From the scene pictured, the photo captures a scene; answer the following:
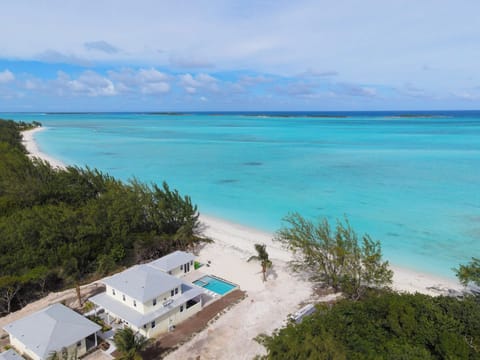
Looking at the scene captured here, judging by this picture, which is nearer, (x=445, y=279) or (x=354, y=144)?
(x=445, y=279)

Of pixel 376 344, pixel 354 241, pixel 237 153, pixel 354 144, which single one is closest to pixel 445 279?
pixel 354 241

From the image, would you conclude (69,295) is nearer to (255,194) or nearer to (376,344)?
(376,344)

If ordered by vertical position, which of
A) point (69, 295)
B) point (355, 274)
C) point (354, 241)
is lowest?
point (69, 295)

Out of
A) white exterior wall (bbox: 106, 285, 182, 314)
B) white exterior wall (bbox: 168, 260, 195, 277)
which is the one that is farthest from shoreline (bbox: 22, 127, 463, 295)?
white exterior wall (bbox: 106, 285, 182, 314)

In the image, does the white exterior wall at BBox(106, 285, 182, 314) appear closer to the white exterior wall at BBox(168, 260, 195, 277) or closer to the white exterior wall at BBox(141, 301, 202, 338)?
the white exterior wall at BBox(141, 301, 202, 338)

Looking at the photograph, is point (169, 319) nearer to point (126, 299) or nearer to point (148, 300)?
point (148, 300)

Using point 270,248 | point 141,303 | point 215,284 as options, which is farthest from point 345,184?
point 141,303

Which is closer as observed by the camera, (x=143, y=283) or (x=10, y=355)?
(x=10, y=355)
